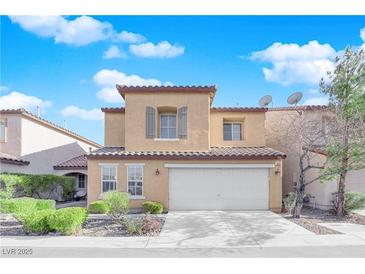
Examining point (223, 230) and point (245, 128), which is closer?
point (223, 230)

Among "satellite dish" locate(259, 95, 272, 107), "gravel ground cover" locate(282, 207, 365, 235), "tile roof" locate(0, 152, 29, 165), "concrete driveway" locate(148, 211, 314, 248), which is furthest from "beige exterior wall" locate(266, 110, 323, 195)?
"tile roof" locate(0, 152, 29, 165)

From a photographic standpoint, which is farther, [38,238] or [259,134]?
[259,134]

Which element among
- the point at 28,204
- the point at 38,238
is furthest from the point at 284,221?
the point at 28,204

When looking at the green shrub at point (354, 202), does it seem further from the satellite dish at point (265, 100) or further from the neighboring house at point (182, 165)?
the satellite dish at point (265, 100)

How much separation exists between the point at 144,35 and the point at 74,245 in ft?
27.3

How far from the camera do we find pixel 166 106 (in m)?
20.1

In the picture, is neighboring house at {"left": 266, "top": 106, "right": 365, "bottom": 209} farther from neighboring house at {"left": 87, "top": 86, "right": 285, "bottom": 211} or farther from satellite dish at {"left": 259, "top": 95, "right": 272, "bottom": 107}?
neighboring house at {"left": 87, "top": 86, "right": 285, "bottom": 211}

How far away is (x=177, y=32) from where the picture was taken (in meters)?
13.5

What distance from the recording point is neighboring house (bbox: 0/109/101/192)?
23688 mm

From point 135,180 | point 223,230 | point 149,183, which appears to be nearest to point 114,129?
point 135,180

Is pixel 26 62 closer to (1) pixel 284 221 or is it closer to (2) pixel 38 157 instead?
(2) pixel 38 157

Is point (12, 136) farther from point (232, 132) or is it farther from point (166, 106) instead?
point (232, 132)

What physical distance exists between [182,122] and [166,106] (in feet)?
4.23

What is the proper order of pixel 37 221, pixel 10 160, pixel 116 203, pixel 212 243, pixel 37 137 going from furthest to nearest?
1. pixel 37 137
2. pixel 10 160
3. pixel 116 203
4. pixel 37 221
5. pixel 212 243
